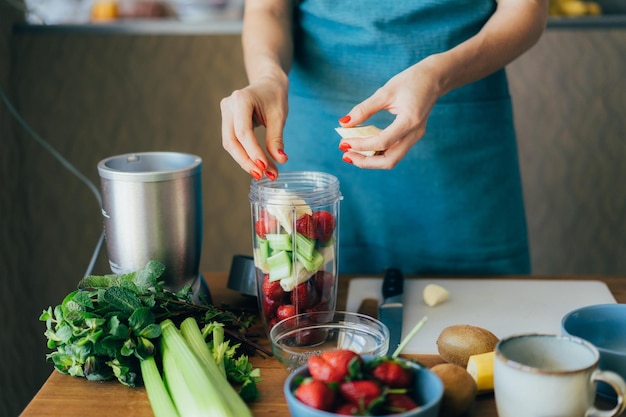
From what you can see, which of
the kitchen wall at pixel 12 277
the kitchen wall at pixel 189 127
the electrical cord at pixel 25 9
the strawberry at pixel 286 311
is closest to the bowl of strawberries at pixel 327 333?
the strawberry at pixel 286 311

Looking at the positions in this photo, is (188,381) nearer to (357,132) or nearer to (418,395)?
(418,395)

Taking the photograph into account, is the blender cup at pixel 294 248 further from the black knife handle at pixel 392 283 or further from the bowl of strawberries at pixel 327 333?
the black knife handle at pixel 392 283

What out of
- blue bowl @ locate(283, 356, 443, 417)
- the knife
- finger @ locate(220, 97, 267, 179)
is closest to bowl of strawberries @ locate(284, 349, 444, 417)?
blue bowl @ locate(283, 356, 443, 417)

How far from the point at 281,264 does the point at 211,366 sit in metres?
0.19

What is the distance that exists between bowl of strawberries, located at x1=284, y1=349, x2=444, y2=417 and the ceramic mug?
0.07 meters

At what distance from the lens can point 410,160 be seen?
1.52 m

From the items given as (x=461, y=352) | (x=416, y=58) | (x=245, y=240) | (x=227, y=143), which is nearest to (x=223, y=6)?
(x=245, y=240)

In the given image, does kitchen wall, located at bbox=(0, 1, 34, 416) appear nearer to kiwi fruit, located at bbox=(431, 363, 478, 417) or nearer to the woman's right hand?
the woman's right hand

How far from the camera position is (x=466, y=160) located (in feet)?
5.05

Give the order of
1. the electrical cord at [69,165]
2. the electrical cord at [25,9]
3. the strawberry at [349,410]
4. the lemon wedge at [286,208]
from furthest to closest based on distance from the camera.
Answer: the electrical cord at [25,9] → the electrical cord at [69,165] → the lemon wedge at [286,208] → the strawberry at [349,410]

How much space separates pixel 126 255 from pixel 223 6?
175 cm

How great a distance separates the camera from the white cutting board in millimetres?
1122

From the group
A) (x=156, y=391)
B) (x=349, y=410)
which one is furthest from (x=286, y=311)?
(x=349, y=410)

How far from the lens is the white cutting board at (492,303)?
1.12 metres
